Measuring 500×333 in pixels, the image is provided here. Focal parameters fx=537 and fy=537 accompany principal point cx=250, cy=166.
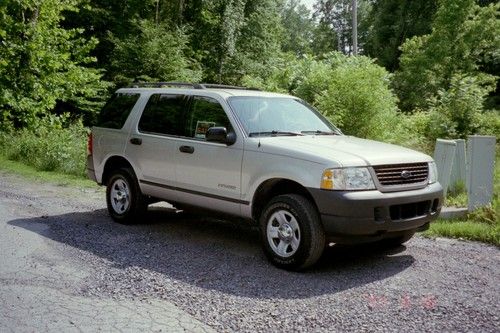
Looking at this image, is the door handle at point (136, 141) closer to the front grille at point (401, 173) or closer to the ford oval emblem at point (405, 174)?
the front grille at point (401, 173)

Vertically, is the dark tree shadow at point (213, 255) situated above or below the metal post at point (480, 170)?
below

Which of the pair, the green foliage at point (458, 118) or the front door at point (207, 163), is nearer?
the front door at point (207, 163)

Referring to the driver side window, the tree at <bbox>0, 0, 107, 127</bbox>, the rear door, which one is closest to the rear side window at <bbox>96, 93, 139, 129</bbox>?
the rear door

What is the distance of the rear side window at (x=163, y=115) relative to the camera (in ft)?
23.8

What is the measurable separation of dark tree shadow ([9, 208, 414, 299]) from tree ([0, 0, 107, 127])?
35.7 ft

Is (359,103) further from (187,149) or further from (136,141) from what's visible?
(187,149)

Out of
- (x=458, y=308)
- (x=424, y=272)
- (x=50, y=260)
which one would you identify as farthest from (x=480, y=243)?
(x=50, y=260)

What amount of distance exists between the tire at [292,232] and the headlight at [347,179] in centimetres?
36

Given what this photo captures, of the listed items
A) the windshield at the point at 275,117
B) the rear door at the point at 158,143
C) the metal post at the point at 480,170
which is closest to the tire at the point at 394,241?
the windshield at the point at 275,117

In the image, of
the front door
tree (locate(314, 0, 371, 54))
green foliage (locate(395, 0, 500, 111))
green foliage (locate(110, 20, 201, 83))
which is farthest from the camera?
tree (locate(314, 0, 371, 54))

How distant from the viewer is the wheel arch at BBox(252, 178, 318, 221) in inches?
233

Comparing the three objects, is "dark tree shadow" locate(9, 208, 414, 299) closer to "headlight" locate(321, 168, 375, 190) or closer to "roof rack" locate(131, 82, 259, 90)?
"headlight" locate(321, 168, 375, 190)

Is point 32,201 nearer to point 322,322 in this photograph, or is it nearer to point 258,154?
point 258,154

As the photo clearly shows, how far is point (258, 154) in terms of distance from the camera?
19.9ft
